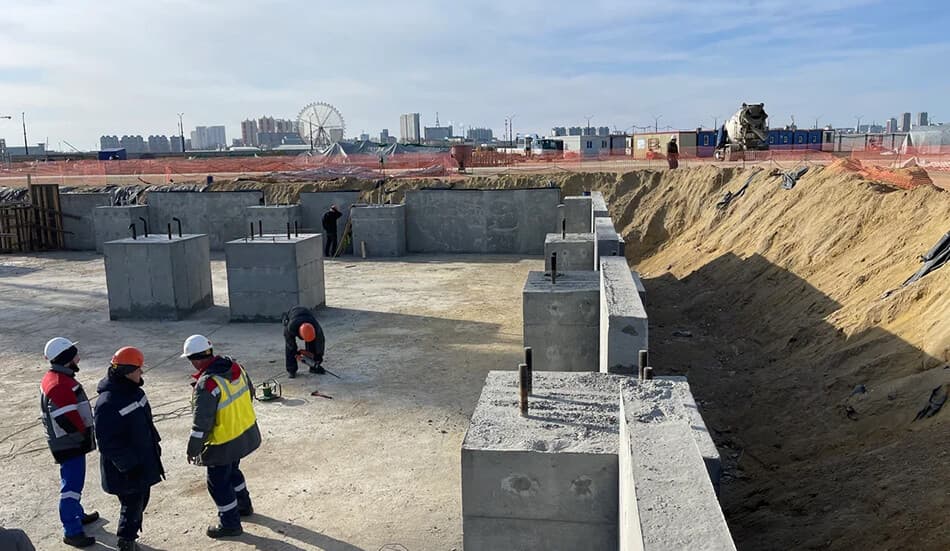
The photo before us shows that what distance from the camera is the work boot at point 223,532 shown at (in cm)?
626

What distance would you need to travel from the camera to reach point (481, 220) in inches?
945

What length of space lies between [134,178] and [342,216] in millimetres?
24698

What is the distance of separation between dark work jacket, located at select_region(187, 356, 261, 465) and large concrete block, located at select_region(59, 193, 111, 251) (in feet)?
76.6

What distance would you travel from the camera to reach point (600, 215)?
1566 centimetres

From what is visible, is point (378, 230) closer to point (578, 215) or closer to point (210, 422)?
point (578, 215)

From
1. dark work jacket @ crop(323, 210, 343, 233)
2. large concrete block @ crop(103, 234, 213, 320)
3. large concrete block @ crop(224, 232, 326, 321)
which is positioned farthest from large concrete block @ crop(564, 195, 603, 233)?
large concrete block @ crop(103, 234, 213, 320)

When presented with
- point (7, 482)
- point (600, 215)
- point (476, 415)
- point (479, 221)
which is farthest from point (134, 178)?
point (476, 415)

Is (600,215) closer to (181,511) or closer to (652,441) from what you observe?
(181,511)

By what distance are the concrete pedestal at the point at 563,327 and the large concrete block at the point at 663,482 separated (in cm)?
414

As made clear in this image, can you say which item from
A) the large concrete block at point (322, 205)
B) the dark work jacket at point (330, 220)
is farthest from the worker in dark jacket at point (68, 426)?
the large concrete block at point (322, 205)

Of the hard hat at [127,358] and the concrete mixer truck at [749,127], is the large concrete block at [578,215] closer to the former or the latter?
the concrete mixer truck at [749,127]

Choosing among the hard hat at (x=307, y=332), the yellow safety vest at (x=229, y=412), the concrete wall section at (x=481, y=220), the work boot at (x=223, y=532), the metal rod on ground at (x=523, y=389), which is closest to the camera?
the metal rod on ground at (x=523, y=389)

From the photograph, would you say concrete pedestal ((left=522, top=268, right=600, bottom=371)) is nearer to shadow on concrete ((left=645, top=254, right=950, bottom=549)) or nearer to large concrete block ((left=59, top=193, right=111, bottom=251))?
shadow on concrete ((left=645, top=254, right=950, bottom=549))

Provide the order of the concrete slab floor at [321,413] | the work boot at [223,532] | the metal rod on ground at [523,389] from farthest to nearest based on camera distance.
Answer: the concrete slab floor at [321,413] → the work boot at [223,532] → the metal rod on ground at [523,389]
